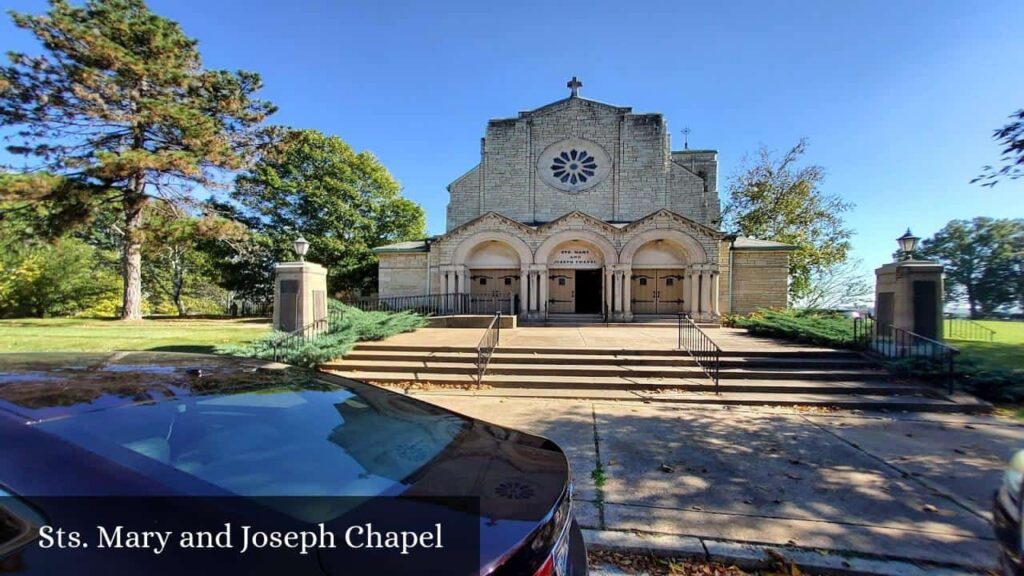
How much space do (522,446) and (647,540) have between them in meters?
1.66

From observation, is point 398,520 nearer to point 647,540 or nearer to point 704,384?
point 647,540

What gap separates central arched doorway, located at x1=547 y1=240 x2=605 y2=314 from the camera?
2061 cm

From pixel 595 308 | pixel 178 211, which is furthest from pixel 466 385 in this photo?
pixel 178 211

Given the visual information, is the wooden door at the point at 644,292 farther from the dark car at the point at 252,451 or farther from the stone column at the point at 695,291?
the dark car at the point at 252,451

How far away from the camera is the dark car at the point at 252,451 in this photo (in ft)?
4.59

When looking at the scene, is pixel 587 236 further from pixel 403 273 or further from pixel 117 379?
pixel 117 379

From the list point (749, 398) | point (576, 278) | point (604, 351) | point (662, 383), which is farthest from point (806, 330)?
point (576, 278)

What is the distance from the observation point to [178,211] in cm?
2023

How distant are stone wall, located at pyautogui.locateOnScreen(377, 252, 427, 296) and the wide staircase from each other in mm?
11872

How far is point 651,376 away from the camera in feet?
28.3

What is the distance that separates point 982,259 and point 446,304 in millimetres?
73430

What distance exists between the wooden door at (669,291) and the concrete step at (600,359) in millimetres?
11598

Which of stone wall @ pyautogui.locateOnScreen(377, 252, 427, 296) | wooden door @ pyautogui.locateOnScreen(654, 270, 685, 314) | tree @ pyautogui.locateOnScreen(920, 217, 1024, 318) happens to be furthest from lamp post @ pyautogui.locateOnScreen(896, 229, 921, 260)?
tree @ pyautogui.locateOnScreen(920, 217, 1024, 318)

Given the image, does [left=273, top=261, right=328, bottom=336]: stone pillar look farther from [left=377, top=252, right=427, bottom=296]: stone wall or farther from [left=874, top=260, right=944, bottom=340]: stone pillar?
→ [left=874, top=260, right=944, bottom=340]: stone pillar
